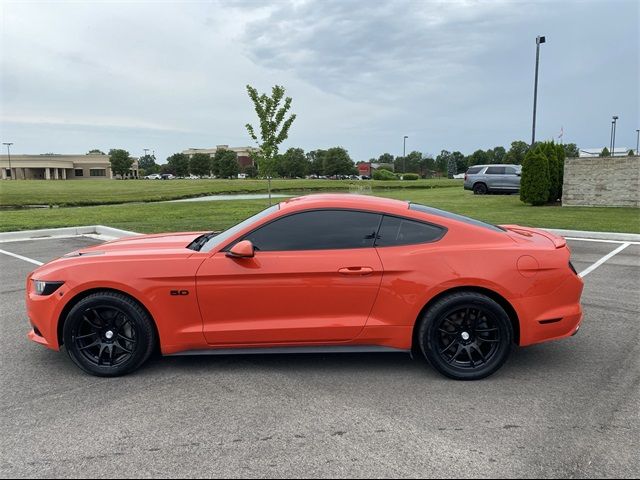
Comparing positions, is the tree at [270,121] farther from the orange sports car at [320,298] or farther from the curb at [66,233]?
the orange sports car at [320,298]

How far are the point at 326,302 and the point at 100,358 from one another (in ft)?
6.10

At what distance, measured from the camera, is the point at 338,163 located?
10062 centimetres

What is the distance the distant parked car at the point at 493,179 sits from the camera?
2545 centimetres

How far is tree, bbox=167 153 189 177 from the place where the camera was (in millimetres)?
108000

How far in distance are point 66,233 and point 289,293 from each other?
11.1 m

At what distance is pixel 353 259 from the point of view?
386 cm

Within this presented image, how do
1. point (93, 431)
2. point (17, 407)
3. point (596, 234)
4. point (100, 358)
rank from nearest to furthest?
point (93, 431) < point (17, 407) < point (100, 358) < point (596, 234)

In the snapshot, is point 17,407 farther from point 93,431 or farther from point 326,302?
point 326,302

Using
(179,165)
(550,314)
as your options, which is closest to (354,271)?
(550,314)

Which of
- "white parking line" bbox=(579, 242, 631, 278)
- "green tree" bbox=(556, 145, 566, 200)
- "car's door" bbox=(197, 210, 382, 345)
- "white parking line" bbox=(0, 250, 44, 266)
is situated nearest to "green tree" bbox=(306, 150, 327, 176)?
"green tree" bbox=(556, 145, 566, 200)

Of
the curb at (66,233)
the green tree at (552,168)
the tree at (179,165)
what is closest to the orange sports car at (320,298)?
the curb at (66,233)

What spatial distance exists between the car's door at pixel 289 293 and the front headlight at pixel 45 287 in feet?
3.80

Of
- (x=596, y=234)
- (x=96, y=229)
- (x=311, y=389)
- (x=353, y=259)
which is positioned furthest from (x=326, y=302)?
(x=96, y=229)

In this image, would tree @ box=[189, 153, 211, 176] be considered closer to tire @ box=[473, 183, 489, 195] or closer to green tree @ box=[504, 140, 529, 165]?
green tree @ box=[504, 140, 529, 165]
